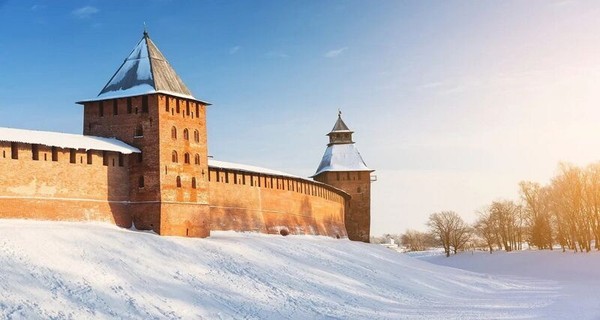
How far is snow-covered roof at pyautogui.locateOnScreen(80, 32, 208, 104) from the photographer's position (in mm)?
24016

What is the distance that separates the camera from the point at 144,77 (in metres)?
24.4

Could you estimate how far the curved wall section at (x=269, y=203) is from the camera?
90.2 feet

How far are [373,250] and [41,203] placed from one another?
60.5ft

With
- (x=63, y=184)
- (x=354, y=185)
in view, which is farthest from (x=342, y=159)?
(x=63, y=184)

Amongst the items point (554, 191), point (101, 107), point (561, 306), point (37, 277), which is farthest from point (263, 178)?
point (554, 191)

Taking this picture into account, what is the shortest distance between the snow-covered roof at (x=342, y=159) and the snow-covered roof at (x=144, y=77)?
21.4 meters

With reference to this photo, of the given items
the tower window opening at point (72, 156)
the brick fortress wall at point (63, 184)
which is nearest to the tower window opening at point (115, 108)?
the brick fortress wall at point (63, 184)

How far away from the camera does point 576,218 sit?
42281mm

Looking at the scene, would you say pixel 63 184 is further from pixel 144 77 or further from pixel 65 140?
pixel 144 77

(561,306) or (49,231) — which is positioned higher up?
(49,231)

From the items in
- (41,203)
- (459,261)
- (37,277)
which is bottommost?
(459,261)

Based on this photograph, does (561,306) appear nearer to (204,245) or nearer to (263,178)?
(204,245)

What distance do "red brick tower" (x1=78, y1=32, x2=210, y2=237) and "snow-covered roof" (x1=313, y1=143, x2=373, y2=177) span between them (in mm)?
21045

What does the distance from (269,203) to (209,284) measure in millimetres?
13645
